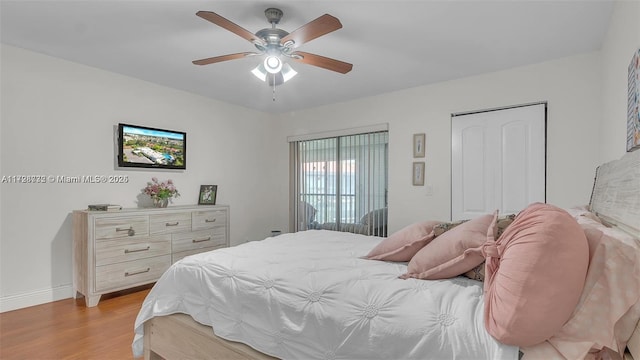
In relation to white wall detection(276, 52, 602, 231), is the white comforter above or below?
below

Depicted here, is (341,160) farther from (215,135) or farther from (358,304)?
(358,304)

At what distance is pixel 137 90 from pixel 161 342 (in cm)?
304

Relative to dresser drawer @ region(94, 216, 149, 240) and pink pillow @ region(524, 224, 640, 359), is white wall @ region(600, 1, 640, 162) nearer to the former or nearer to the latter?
pink pillow @ region(524, 224, 640, 359)

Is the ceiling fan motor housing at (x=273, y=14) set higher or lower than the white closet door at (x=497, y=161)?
higher

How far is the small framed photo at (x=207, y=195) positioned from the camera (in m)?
4.33

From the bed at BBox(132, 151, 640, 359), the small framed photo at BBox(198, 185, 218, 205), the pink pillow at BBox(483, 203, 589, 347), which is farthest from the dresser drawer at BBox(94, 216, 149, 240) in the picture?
the pink pillow at BBox(483, 203, 589, 347)

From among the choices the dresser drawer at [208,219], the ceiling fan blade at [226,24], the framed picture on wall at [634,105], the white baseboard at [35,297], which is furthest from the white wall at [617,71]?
the white baseboard at [35,297]

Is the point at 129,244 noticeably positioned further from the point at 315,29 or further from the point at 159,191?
the point at 315,29

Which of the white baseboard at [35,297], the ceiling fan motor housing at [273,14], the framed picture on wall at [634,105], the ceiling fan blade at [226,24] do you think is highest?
the ceiling fan motor housing at [273,14]

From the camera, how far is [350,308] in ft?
4.35

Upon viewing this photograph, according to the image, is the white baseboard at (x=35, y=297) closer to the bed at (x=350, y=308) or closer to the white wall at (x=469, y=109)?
the bed at (x=350, y=308)

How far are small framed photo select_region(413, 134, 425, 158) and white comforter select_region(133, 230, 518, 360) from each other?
7.46ft

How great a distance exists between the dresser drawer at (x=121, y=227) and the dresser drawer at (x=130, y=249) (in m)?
0.06

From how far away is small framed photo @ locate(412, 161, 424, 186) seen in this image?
3.95 metres
